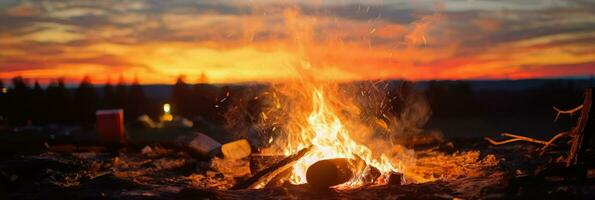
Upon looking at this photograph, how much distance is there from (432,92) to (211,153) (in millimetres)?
27800

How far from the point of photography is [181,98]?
37.0 m

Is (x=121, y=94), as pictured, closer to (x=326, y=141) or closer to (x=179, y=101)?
(x=179, y=101)

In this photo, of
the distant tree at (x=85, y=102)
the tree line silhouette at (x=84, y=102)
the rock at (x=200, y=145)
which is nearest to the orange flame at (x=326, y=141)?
the rock at (x=200, y=145)

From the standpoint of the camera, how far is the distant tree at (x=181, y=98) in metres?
36.0

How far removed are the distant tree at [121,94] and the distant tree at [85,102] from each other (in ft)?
6.02

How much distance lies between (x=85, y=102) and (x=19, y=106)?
389 cm

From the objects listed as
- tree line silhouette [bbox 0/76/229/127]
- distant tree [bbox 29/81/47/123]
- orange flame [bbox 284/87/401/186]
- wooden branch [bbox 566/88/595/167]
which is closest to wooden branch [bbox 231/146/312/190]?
orange flame [bbox 284/87/401/186]

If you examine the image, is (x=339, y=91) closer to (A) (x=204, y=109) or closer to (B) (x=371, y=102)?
(B) (x=371, y=102)

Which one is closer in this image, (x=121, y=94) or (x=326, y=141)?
(x=326, y=141)

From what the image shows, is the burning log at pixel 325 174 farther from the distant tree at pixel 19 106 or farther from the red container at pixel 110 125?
the distant tree at pixel 19 106

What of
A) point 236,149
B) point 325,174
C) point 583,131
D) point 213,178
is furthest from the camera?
point 236,149

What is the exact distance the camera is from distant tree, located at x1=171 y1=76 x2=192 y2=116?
3598cm

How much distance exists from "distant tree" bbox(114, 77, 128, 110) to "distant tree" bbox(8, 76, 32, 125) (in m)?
6.21

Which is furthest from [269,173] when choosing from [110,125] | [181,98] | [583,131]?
[181,98]
